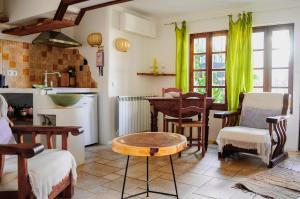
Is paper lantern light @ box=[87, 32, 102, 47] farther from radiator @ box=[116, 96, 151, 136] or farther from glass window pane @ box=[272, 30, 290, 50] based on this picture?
glass window pane @ box=[272, 30, 290, 50]

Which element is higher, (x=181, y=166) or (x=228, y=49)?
(x=228, y=49)

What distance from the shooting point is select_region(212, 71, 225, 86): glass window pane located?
A: 15.6 feet

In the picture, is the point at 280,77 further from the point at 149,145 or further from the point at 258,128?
the point at 149,145

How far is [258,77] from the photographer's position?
4.44m

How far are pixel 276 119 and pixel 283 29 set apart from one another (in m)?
1.84

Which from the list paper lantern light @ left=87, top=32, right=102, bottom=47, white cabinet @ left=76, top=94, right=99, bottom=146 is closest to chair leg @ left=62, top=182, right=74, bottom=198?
white cabinet @ left=76, top=94, right=99, bottom=146

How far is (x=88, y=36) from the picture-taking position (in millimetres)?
4559

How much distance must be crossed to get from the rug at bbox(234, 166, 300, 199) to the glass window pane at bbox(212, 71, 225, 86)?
6.75ft

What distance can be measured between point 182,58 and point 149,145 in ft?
10.8

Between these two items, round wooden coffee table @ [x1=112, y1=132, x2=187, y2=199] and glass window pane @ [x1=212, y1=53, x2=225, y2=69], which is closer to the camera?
round wooden coffee table @ [x1=112, y1=132, x2=187, y2=199]

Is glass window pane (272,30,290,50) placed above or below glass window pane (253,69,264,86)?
above

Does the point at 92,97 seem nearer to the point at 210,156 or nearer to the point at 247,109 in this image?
the point at 210,156

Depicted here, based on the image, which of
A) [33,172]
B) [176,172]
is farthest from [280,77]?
[33,172]

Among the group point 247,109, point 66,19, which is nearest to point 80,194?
point 66,19
